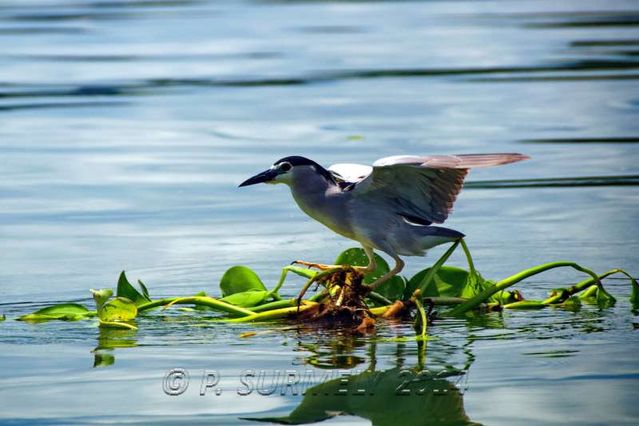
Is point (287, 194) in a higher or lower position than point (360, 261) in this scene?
higher

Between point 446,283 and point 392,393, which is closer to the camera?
point 392,393

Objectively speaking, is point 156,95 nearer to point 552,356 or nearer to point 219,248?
point 219,248

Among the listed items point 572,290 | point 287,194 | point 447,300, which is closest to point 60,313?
point 447,300

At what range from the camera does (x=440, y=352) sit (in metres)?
6.85

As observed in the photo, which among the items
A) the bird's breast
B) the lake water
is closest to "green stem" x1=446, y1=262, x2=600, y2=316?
the lake water

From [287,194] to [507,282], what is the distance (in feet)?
13.9

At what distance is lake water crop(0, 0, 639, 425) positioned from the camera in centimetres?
630

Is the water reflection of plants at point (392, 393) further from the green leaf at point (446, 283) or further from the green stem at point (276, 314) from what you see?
the green leaf at point (446, 283)

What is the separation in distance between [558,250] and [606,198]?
1805mm

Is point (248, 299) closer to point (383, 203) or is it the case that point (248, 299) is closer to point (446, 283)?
point (383, 203)

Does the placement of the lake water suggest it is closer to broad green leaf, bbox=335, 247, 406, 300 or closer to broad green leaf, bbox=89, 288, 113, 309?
broad green leaf, bbox=89, 288, 113, 309

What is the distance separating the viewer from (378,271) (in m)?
8.05

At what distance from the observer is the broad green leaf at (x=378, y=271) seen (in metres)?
7.95

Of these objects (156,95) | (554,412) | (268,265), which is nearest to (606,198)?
(268,265)
